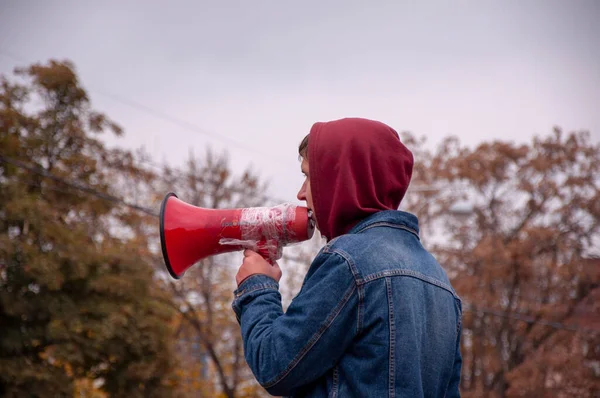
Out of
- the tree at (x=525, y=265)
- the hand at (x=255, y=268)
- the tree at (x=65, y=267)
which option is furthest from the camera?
the tree at (x=525, y=265)

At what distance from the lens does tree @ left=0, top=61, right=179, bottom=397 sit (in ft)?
29.8

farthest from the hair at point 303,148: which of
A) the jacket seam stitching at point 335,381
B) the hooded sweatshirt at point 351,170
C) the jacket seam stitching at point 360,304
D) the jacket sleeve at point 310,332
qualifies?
the jacket seam stitching at point 335,381

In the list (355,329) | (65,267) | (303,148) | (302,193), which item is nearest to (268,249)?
(302,193)

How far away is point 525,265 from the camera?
627 inches

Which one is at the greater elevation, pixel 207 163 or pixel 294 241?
pixel 207 163

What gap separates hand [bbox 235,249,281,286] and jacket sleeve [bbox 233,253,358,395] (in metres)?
0.19

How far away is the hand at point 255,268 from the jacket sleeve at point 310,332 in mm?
191

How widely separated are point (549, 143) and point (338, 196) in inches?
654

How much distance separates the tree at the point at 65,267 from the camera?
9.08 meters

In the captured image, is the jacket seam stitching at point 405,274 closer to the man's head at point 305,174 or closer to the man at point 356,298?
the man at point 356,298

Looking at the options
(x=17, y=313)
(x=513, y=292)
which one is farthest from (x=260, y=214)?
(x=513, y=292)

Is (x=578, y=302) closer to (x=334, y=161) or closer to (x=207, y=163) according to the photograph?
(x=207, y=163)

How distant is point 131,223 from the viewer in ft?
38.8

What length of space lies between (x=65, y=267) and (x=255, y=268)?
326 inches
